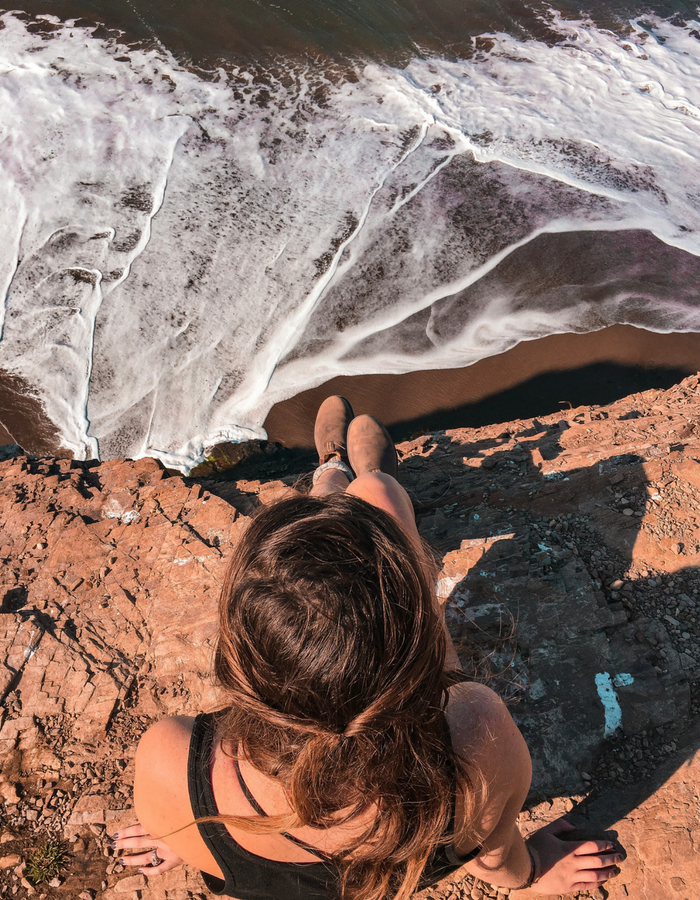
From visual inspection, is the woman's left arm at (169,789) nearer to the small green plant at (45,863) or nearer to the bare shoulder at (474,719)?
the bare shoulder at (474,719)

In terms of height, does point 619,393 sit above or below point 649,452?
below

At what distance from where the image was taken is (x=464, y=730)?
1.39 meters

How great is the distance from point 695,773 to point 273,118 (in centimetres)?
725

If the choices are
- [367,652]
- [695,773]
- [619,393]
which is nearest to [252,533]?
[367,652]

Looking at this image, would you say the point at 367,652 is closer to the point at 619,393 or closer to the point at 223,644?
the point at 223,644

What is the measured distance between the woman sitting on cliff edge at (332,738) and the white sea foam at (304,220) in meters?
3.62

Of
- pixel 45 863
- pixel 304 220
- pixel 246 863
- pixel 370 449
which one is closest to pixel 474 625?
pixel 370 449

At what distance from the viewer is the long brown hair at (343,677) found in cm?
108

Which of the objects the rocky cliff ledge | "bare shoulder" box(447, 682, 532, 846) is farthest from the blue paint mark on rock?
"bare shoulder" box(447, 682, 532, 846)

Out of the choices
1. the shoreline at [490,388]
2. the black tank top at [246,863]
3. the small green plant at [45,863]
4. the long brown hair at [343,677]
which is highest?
the long brown hair at [343,677]

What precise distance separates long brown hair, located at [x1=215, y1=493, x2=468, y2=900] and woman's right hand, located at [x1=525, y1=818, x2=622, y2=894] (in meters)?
1.01

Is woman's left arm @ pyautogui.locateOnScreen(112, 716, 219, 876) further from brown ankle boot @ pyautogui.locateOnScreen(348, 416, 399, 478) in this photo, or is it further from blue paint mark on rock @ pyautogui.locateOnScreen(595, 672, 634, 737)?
brown ankle boot @ pyautogui.locateOnScreen(348, 416, 399, 478)

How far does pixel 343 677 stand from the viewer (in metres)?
1.07

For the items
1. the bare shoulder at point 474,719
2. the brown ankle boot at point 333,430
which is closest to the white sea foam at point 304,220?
the brown ankle boot at point 333,430
